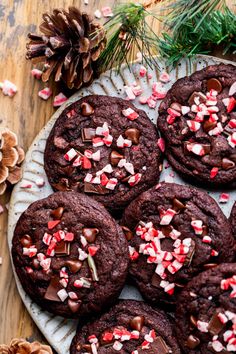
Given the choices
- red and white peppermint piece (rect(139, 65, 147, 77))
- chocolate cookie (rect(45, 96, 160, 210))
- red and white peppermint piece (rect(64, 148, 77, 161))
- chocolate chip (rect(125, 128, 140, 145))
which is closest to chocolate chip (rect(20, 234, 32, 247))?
chocolate cookie (rect(45, 96, 160, 210))

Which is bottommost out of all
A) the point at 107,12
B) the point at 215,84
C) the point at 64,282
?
the point at 64,282

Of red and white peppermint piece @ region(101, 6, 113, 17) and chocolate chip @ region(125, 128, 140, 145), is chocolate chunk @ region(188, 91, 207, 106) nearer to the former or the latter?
chocolate chip @ region(125, 128, 140, 145)

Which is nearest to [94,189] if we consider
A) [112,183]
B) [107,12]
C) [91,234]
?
[112,183]

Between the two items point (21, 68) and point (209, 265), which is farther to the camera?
point (21, 68)

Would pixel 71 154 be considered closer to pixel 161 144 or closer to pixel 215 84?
pixel 161 144

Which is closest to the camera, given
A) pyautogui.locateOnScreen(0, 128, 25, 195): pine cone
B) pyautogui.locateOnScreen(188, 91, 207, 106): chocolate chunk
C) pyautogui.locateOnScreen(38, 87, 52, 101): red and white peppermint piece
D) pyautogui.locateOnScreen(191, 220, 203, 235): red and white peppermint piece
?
pyautogui.locateOnScreen(191, 220, 203, 235): red and white peppermint piece

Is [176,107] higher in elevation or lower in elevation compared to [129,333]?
higher

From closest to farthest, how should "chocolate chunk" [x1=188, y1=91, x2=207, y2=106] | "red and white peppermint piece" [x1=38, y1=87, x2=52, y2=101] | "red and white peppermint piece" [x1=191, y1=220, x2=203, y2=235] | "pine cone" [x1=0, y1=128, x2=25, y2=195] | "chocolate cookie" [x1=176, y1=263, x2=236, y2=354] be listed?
"chocolate cookie" [x1=176, y1=263, x2=236, y2=354]
"red and white peppermint piece" [x1=191, y1=220, x2=203, y2=235]
"chocolate chunk" [x1=188, y1=91, x2=207, y2=106]
"pine cone" [x1=0, y1=128, x2=25, y2=195]
"red and white peppermint piece" [x1=38, y1=87, x2=52, y2=101]
